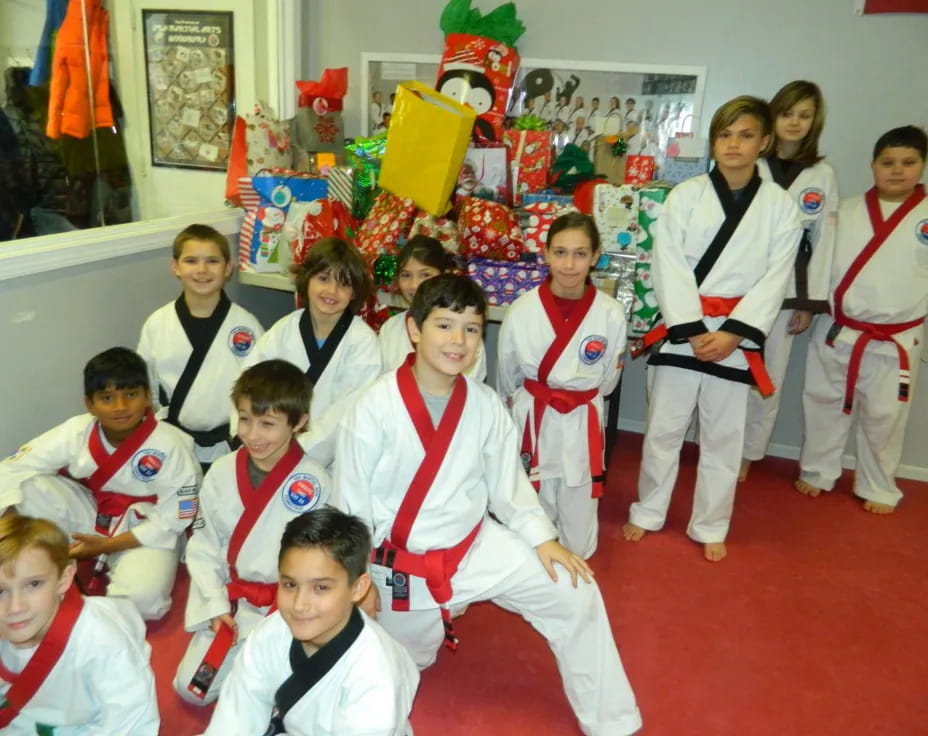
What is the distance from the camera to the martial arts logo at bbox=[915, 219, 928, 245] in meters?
2.95

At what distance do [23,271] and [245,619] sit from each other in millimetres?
1331

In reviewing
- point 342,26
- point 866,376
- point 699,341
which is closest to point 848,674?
point 699,341

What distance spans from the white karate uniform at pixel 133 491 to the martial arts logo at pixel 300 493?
491 millimetres

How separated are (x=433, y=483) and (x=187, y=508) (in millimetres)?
934

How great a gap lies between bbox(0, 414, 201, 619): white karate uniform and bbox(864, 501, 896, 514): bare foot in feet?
8.81

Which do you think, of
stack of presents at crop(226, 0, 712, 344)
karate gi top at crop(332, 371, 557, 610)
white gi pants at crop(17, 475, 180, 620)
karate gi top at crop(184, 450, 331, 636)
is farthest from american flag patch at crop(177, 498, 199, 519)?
stack of presents at crop(226, 0, 712, 344)

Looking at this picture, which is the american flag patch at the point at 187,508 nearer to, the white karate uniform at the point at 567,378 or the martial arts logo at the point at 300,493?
the martial arts logo at the point at 300,493

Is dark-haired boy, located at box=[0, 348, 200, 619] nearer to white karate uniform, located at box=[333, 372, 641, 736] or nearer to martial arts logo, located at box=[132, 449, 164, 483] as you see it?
martial arts logo, located at box=[132, 449, 164, 483]

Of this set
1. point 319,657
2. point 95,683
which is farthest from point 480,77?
point 95,683

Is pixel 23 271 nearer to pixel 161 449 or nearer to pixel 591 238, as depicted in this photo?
pixel 161 449

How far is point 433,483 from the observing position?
6.07ft

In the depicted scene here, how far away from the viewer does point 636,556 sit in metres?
2.74

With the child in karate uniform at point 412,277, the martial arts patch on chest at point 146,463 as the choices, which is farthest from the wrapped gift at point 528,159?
the martial arts patch on chest at point 146,463

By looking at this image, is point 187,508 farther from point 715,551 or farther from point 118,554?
point 715,551
